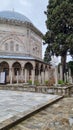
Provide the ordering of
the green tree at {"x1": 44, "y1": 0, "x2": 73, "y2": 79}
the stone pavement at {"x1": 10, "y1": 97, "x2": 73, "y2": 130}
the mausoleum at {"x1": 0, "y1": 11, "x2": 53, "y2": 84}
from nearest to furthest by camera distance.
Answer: the stone pavement at {"x1": 10, "y1": 97, "x2": 73, "y2": 130}
the green tree at {"x1": 44, "y1": 0, "x2": 73, "y2": 79}
the mausoleum at {"x1": 0, "y1": 11, "x2": 53, "y2": 84}

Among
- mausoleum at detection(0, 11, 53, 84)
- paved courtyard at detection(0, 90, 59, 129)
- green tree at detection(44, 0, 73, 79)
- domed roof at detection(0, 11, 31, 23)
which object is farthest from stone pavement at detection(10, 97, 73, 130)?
domed roof at detection(0, 11, 31, 23)

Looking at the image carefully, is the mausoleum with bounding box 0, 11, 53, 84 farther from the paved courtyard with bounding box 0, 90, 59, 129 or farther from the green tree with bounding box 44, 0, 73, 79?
the paved courtyard with bounding box 0, 90, 59, 129

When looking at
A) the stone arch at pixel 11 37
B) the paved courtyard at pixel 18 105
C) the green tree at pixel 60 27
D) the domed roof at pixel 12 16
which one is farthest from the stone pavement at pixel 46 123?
the domed roof at pixel 12 16

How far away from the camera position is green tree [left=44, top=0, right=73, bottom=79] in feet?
71.7

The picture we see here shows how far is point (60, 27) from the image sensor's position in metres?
22.6

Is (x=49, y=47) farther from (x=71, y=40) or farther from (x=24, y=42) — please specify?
(x=24, y=42)

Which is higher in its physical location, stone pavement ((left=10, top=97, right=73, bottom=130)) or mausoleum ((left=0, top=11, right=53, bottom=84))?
mausoleum ((left=0, top=11, right=53, bottom=84))

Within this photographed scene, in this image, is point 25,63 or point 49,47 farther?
point 25,63

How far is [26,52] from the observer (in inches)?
1238

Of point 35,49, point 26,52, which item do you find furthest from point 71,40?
point 35,49

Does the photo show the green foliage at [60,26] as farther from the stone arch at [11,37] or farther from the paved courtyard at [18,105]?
the paved courtyard at [18,105]

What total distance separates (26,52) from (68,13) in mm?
10991

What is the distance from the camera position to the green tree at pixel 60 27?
21859 mm

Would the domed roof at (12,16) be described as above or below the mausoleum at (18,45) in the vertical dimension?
above
